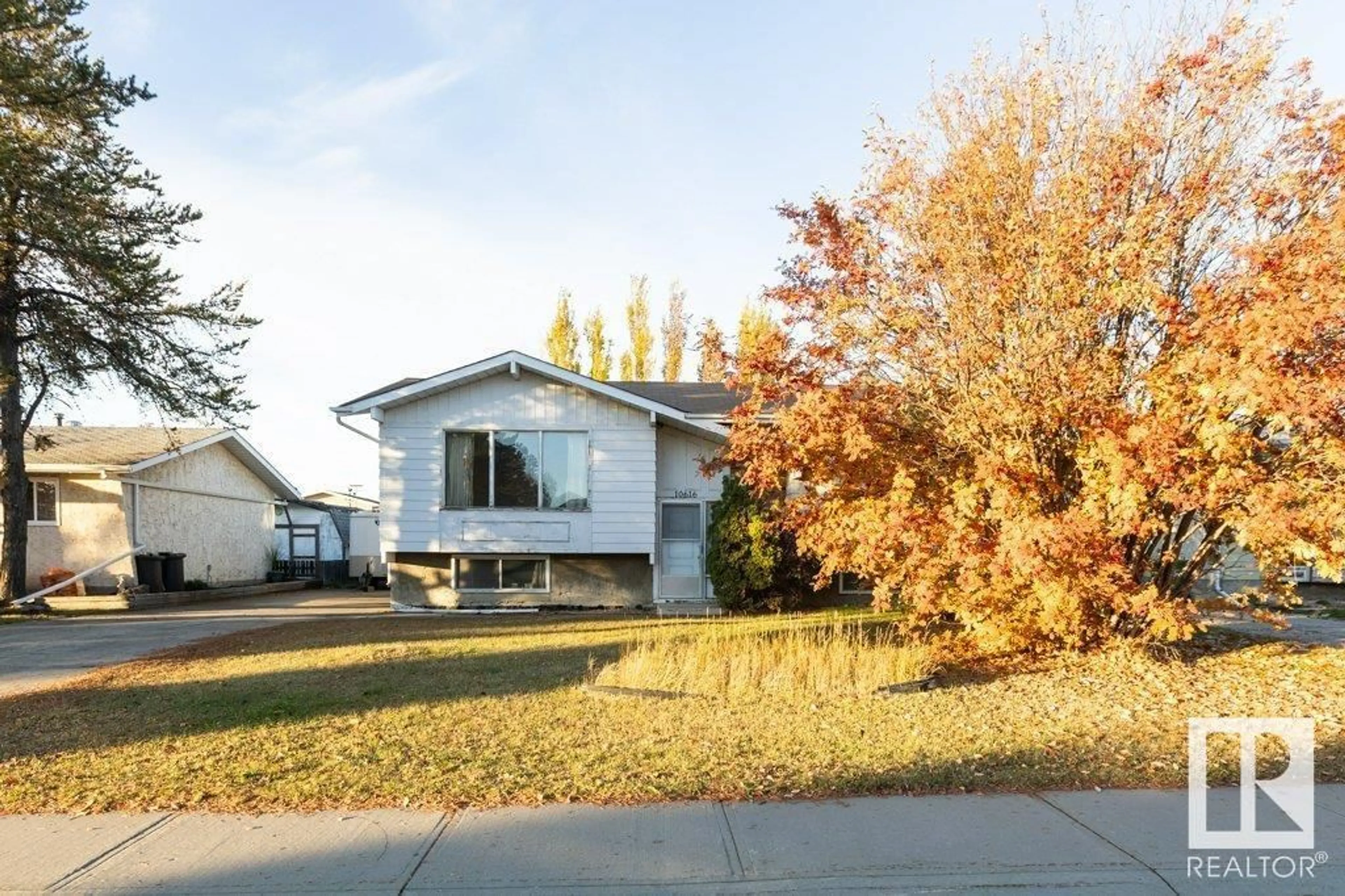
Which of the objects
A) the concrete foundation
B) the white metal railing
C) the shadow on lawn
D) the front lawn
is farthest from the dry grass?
the white metal railing

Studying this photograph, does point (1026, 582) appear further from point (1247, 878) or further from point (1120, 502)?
point (1247, 878)

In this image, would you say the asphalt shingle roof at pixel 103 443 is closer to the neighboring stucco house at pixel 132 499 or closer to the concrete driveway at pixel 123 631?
the neighboring stucco house at pixel 132 499

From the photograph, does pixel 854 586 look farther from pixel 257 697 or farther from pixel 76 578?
pixel 76 578

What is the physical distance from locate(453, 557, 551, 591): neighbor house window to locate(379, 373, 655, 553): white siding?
75 cm

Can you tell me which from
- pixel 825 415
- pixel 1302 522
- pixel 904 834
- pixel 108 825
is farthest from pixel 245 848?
pixel 1302 522

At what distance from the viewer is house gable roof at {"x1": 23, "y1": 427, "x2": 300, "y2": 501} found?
20.0 meters

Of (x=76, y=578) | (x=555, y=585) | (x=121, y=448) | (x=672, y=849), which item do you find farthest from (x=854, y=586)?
(x=121, y=448)

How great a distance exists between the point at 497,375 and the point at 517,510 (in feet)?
8.23

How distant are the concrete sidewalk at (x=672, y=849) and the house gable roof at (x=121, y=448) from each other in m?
16.7

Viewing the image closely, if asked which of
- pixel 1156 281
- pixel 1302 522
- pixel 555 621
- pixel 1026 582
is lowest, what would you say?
pixel 555 621

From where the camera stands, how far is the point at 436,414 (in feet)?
53.9

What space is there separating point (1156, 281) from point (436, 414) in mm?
12083

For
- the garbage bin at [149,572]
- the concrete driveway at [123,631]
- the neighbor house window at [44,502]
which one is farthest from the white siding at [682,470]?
the neighbor house window at [44,502]

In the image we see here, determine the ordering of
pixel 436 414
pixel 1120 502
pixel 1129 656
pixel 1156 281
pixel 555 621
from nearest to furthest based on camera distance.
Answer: pixel 1120 502, pixel 1156 281, pixel 1129 656, pixel 555 621, pixel 436 414
